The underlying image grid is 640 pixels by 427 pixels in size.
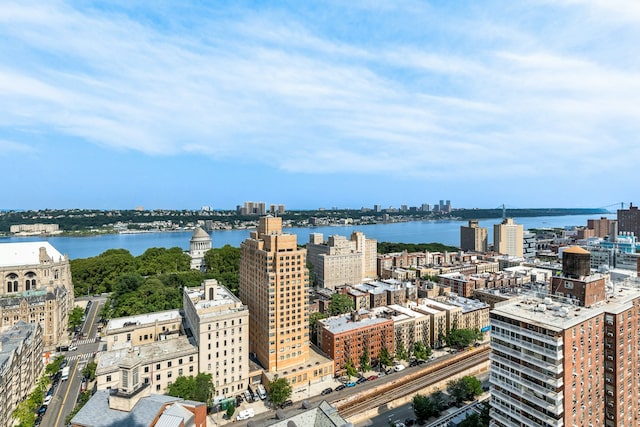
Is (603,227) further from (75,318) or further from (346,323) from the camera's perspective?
(75,318)

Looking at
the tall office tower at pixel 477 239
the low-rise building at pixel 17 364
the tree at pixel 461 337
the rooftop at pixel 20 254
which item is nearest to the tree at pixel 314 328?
the tree at pixel 461 337

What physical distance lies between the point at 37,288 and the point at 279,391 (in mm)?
43245

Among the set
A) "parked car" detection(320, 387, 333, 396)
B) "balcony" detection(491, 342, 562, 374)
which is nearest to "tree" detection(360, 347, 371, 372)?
"parked car" detection(320, 387, 333, 396)

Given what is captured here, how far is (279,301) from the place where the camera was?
116 feet

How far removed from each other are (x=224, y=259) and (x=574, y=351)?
239ft

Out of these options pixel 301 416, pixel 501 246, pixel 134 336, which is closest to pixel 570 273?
pixel 301 416

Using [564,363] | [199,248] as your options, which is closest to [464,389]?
[564,363]

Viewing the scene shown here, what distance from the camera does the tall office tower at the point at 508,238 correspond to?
108750 mm

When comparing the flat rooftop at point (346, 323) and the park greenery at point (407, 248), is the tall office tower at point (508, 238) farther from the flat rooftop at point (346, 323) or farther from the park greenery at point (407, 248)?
the flat rooftop at point (346, 323)

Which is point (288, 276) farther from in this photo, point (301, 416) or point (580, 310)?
point (580, 310)

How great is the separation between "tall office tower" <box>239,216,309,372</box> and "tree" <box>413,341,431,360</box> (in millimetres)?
13138

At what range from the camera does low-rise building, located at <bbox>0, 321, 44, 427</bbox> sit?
26484 mm

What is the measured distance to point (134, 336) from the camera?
126 ft

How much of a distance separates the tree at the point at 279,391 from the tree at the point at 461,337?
23557mm
